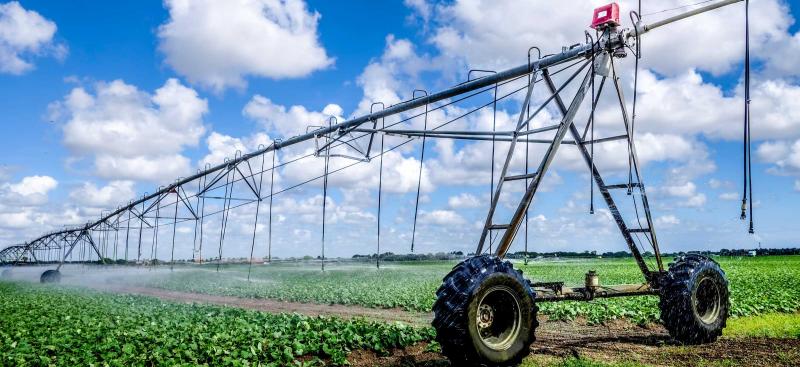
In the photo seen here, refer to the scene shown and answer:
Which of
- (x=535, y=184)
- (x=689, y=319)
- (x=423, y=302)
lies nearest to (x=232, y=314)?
(x=423, y=302)

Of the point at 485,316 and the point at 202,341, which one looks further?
the point at 202,341

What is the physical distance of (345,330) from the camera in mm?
12484

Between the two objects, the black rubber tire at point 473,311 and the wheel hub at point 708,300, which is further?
the wheel hub at point 708,300

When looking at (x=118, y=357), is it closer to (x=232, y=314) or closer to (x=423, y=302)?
A: (x=232, y=314)

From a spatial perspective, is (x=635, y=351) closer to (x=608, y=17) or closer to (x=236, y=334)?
(x=608, y=17)

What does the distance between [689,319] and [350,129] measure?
10483mm

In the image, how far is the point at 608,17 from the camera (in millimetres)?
11109

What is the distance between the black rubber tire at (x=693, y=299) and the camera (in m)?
11.7

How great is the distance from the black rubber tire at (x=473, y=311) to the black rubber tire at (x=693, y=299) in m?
4.49

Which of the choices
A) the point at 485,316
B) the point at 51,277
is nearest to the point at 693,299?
the point at 485,316

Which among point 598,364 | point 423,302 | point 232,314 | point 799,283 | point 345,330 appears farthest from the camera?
point 799,283

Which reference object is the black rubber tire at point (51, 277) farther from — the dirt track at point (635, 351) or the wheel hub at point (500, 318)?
the wheel hub at point (500, 318)

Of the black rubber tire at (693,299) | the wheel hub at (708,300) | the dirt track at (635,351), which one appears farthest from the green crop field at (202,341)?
the wheel hub at (708,300)

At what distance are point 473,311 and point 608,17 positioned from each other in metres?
6.60
